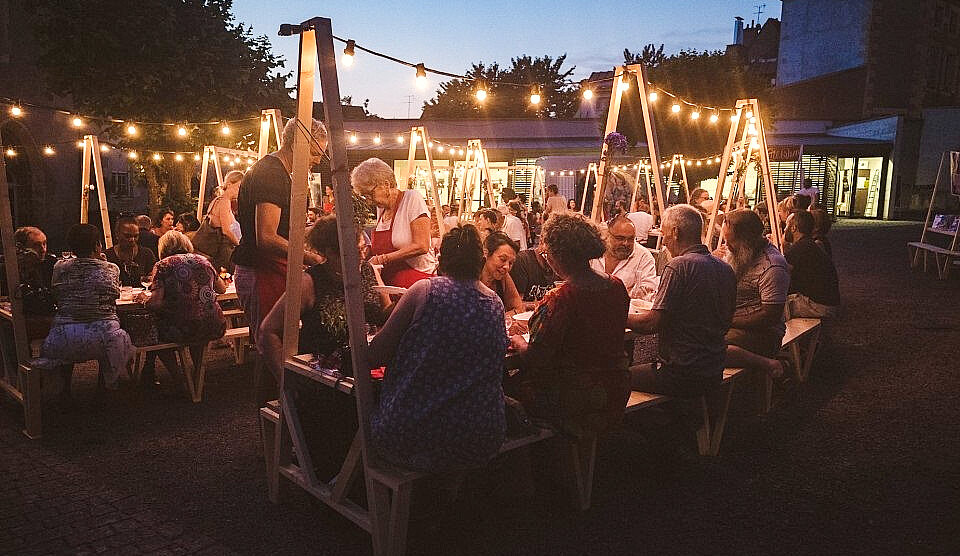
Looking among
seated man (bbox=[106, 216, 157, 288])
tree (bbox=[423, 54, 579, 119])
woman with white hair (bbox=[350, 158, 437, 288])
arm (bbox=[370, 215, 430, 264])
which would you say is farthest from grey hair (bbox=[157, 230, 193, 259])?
tree (bbox=[423, 54, 579, 119])

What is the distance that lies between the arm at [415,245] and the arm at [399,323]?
6.43ft

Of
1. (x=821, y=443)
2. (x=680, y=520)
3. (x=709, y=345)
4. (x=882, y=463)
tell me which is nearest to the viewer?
(x=680, y=520)

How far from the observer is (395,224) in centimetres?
487

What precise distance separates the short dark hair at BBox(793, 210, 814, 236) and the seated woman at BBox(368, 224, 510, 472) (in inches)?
190

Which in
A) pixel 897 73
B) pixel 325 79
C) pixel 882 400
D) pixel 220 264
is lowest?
pixel 882 400

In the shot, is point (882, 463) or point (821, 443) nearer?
point (882, 463)

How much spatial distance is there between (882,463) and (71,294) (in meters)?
5.45

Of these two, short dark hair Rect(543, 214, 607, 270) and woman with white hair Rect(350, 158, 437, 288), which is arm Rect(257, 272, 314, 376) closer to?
woman with white hair Rect(350, 158, 437, 288)

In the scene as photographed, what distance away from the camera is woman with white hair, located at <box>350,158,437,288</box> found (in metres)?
4.80

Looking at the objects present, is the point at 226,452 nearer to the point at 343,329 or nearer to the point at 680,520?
the point at 343,329

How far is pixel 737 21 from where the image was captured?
5384cm

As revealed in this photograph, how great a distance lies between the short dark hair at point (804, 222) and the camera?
667cm

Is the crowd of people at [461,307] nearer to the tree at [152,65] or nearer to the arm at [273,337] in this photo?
the arm at [273,337]

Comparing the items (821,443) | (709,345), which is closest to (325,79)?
(709,345)
